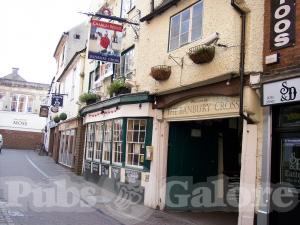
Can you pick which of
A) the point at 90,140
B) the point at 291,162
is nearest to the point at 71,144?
A: the point at 90,140

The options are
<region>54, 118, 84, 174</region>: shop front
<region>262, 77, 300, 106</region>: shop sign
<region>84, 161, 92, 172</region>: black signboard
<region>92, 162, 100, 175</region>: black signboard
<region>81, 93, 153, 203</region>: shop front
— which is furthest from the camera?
<region>54, 118, 84, 174</region>: shop front

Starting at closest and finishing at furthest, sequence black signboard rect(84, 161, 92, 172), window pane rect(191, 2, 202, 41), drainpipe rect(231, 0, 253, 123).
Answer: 1. drainpipe rect(231, 0, 253, 123)
2. window pane rect(191, 2, 202, 41)
3. black signboard rect(84, 161, 92, 172)

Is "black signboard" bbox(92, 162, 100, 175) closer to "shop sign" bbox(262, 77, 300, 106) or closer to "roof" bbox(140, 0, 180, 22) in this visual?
"roof" bbox(140, 0, 180, 22)

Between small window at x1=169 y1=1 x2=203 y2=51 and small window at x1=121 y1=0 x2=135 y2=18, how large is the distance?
414cm

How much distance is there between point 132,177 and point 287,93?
7.25 metres

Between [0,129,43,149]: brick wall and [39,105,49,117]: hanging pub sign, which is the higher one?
[39,105,49,117]: hanging pub sign

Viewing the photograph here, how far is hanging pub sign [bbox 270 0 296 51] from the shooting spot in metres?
8.20

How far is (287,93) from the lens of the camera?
7.83 meters

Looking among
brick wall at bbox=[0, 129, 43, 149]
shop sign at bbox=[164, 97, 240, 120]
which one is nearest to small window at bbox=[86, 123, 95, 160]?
shop sign at bbox=[164, 97, 240, 120]

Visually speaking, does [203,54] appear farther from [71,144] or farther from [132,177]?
[71,144]

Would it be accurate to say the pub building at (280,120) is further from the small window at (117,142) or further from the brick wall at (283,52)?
the small window at (117,142)

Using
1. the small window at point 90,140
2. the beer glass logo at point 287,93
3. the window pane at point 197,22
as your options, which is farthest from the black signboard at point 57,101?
the beer glass logo at point 287,93

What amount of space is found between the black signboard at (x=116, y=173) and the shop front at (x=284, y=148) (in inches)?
291

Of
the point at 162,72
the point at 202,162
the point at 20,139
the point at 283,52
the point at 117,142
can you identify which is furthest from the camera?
the point at 20,139
